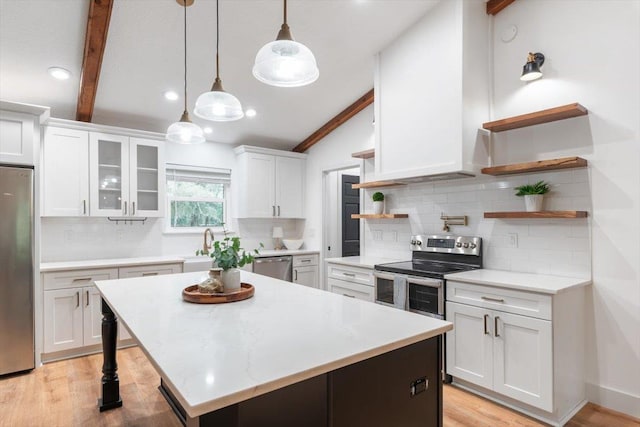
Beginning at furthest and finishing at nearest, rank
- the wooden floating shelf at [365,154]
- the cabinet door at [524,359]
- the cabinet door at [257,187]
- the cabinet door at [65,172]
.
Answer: the cabinet door at [257,187] < the wooden floating shelf at [365,154] < the cabinet door at [65,172] < the cabinet door at [524,359]

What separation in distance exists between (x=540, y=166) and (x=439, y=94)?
3.29ft

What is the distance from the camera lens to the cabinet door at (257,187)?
4.89 meters

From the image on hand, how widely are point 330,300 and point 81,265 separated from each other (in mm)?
2761

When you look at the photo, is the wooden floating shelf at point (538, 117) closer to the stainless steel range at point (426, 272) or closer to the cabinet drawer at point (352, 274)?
the stainless steel range at point (426, 272)

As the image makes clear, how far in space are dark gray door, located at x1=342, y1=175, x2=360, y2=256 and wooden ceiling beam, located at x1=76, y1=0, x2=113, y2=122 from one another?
327 cm

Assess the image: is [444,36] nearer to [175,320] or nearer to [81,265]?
[175,320]

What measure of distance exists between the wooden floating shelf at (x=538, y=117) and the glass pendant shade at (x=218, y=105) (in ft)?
6.72

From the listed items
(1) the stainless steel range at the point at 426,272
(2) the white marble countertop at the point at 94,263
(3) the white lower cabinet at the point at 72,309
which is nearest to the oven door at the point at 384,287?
(1) the stainless steel range at the point at 426,272

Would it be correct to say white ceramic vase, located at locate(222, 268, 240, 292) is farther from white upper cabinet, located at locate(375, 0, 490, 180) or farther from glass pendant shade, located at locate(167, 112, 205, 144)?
white upper cabinet, located at locate(375, 0, 490, 180)

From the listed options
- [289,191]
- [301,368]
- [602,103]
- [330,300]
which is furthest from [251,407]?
[289,191]

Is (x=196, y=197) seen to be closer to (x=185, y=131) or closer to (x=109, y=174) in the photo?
(x=109, y=174)

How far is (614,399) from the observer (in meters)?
2.51

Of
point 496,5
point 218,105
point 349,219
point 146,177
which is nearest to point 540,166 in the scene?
point 496,5

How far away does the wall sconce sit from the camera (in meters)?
2.79
